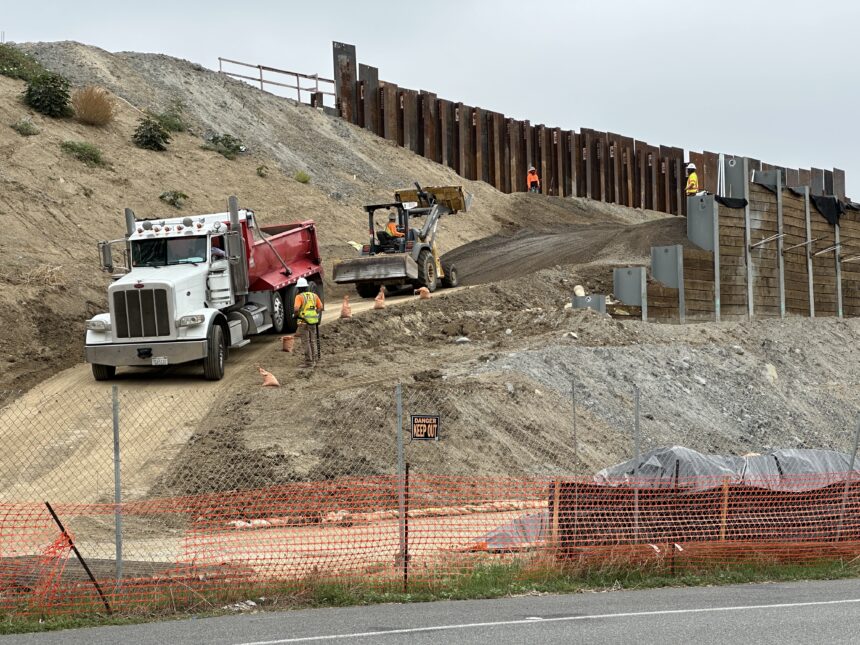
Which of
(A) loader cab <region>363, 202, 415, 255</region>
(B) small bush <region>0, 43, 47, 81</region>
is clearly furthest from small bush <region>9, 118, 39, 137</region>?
(A) loader cab <region>363, 202, 415, 255</region>

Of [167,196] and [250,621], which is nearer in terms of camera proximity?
[250,621]

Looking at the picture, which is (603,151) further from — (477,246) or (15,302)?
(15,302)

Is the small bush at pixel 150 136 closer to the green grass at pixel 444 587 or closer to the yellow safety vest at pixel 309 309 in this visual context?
the yellow safety vest at pixel 309 309

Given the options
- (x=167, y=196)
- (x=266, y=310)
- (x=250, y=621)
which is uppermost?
(x=167, y=196)

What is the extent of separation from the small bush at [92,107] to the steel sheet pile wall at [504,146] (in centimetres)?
1276

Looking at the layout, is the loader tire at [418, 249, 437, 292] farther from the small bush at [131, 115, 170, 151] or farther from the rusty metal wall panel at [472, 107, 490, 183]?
the rusty metal wall panel at [472, 107, 490, 183]

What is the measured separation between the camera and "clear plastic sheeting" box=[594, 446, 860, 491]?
12.2 m

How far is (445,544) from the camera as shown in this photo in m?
12.3

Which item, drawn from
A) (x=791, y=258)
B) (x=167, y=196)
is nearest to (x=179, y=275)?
(x=167, y=196)

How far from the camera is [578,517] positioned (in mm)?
11875

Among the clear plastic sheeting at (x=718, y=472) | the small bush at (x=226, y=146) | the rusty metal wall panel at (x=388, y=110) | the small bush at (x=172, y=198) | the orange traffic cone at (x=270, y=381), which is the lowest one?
the clear plastic sheeting at (x=718, y=472)

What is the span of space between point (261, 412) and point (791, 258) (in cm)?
1996

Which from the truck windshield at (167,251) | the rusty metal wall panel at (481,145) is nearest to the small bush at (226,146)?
the rusty metal wall panel at (481,145)

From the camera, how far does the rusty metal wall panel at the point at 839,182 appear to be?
54.3m
